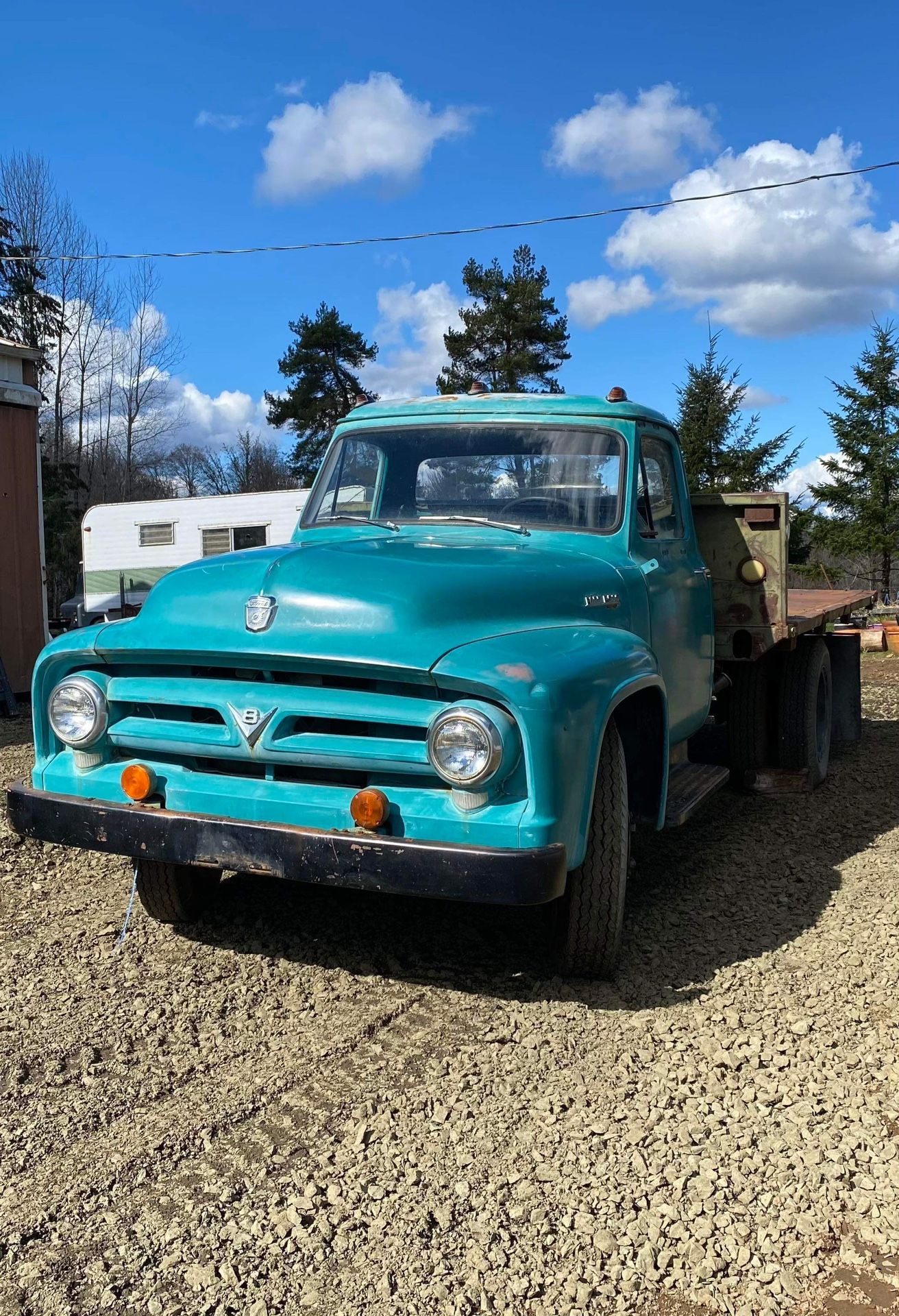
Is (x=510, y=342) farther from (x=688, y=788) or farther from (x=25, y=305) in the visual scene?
(x=688, y=788)

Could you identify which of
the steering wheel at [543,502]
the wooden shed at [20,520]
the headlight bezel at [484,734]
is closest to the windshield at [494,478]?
the steering wheel at [543,502]

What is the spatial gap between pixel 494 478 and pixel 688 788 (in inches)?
58.9

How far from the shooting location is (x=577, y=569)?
379 cm

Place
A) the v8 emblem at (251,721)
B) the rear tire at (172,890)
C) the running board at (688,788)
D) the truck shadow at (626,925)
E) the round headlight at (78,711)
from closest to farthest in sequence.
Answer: the v8 emblem at (251,721) < the round headlight at (78,711) < the truck shadow at (626,925) < the rear tire at (172,890) < the running board at (688,788)

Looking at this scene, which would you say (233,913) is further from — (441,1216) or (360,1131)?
(441,1216)

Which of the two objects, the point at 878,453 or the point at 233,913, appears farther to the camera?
the point at 878,453

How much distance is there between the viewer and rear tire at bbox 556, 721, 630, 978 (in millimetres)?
3357

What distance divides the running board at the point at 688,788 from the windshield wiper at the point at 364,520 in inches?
58.9

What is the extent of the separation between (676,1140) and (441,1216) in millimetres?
671

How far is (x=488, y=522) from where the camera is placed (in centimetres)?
419

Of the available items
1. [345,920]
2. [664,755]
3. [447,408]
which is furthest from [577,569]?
[345,920]

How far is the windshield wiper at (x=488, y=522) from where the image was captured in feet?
13.5

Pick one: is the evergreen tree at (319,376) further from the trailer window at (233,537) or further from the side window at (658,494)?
the side window at (658,494)

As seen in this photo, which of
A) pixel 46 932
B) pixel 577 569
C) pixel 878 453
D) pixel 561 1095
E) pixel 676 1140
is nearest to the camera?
pixel 676 1140
